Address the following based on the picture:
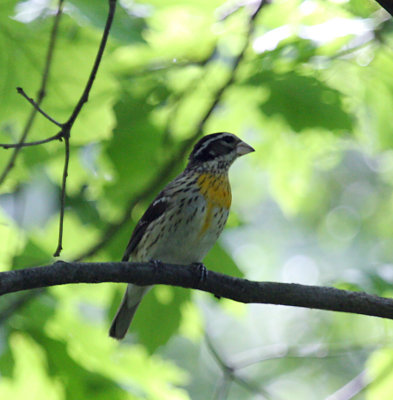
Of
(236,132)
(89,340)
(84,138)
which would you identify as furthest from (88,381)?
(236,132)

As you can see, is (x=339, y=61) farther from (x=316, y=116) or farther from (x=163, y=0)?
(x=163, y=0)

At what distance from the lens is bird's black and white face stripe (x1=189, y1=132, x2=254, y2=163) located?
6.38 meters

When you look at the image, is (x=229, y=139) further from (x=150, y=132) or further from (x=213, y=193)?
(x=150, y=132)

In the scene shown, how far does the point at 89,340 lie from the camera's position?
17.5ft

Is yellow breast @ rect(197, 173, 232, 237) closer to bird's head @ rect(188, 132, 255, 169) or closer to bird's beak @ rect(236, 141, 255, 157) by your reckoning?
bird's head @ rect(188, 132, 255, 169)

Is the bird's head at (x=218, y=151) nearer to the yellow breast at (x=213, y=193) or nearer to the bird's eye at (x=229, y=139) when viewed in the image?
the bird's eye at (x=229, y=139)

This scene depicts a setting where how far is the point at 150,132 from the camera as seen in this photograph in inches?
223

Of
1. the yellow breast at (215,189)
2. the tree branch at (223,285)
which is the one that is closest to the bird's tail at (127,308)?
the yellow breast at (215,189)

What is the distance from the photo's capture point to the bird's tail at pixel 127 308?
5.94 meters

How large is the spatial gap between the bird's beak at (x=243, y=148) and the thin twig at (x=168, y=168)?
0.59 metres

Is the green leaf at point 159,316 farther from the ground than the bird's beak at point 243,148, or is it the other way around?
the bird's beak at point 243,148

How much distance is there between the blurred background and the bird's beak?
15 cm

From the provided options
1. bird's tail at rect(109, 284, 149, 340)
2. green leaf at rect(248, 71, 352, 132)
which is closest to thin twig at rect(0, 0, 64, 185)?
green leaf at rect(248, 71, 352, 132)

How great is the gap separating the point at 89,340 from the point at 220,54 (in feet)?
9.09
